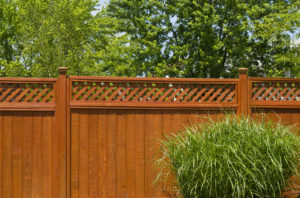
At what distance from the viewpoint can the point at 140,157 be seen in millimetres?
4332

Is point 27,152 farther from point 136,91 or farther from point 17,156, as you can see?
point 136,91

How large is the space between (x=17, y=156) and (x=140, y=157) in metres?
1.65

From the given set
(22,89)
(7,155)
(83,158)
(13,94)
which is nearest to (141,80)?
(83,158)

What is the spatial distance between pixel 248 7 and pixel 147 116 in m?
10.9

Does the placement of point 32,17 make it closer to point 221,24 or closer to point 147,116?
point 221,24

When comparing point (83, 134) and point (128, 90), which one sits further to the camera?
point (128, 90)

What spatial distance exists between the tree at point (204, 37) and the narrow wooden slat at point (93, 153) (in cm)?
798

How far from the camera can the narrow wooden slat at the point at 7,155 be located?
4.20m

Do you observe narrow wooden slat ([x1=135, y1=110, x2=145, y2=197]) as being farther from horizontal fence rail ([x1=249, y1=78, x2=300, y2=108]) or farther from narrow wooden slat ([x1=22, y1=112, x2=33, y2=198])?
horizontal fence rail ([x1=249, y1=78, x2=300, y2=108])

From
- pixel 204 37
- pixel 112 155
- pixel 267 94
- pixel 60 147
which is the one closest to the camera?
pixel 60 147

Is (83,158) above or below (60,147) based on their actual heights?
below

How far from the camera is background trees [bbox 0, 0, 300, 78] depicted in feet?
41.0

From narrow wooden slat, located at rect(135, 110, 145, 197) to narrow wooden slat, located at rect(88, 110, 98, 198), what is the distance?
559 mm

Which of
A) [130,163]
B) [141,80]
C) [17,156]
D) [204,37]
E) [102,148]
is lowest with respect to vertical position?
[130,163]
